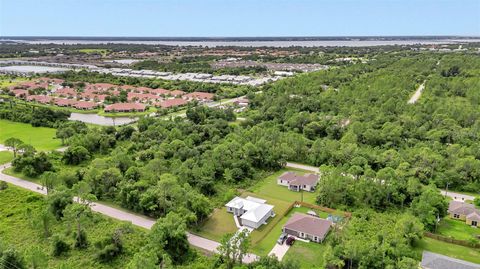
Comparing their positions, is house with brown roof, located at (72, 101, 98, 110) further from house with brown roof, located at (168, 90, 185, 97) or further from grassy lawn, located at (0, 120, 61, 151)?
house with brown roof, located at (168, 90, 185, 97)

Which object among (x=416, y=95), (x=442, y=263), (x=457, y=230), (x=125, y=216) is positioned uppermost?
(x=416, y=95)

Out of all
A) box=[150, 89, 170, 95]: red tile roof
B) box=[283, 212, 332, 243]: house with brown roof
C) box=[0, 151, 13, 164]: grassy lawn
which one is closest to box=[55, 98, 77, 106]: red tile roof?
box=[150, 89, 170, 95]: red tile roof

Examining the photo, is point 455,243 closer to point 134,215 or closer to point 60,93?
point 134,215

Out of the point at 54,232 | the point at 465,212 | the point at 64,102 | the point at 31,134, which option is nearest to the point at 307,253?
the point at 465,212

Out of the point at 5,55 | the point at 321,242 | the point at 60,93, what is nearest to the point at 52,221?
the point at 321,242

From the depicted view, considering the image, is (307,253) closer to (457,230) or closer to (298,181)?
(298,181)
